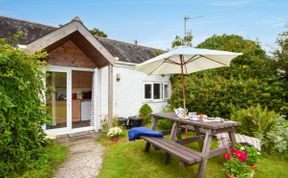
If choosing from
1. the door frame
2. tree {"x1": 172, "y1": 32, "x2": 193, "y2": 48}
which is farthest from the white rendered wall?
tree {"x1": 172, "y1": 32, "x2": 193, "y2": 48}

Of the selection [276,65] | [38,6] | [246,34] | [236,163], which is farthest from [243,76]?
[38,6]

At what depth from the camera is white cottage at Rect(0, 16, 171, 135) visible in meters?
5.93

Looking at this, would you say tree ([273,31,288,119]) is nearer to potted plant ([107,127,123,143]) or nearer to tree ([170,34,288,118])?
tree ([170,34,288,118])

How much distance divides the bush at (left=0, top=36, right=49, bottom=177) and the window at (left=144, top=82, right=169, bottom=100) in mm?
7238

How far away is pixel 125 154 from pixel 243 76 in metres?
6.72

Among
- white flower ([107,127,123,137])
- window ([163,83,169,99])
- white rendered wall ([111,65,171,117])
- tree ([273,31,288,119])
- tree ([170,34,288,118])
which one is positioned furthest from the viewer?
window ([163,83,169,99])

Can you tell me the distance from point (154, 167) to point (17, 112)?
3061 millimetres

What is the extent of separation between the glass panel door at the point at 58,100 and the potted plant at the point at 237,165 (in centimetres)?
578

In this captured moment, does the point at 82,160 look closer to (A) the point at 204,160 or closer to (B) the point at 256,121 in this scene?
(A) the point at 204,160

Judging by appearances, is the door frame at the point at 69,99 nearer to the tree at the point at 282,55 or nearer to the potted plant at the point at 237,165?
the potted plant at the point at 237,165

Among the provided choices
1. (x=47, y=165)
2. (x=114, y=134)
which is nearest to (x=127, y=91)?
(x=114, y=134)

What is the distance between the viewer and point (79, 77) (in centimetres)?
754

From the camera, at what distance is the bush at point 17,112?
2877mm

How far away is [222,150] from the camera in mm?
3750
